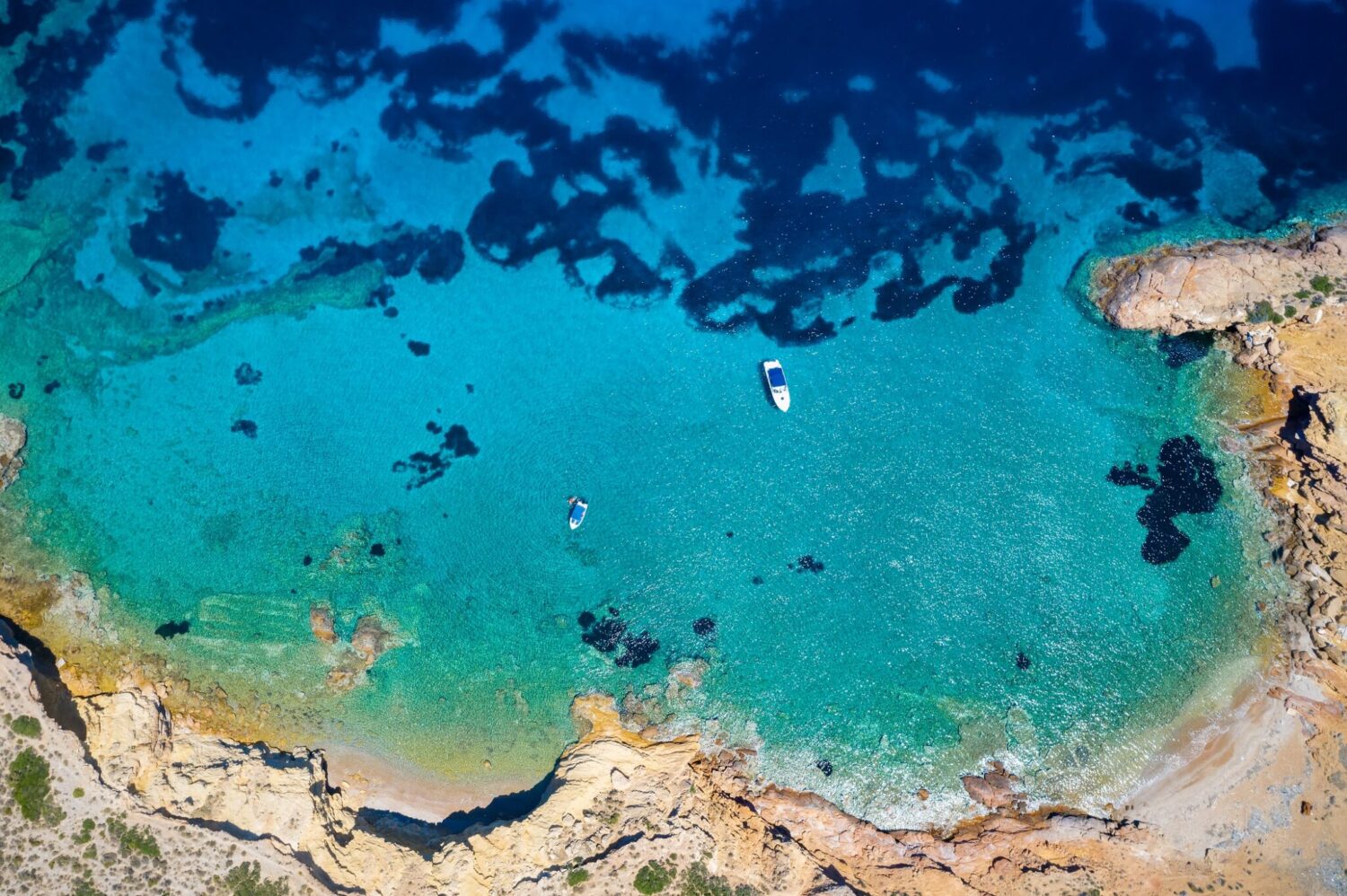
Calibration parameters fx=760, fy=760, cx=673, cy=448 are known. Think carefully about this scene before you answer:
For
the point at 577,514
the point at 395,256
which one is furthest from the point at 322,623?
the point at 395,256

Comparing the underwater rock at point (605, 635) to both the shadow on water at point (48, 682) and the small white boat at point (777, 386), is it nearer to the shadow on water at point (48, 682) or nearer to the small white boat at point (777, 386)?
the small white boat at point (777, 386)

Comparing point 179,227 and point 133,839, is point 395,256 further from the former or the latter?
point 133,839

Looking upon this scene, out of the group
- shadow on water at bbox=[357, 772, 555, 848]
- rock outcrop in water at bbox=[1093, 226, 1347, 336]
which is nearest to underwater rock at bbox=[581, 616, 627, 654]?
shadow on water at bbox=[357, 772, 555, 848]

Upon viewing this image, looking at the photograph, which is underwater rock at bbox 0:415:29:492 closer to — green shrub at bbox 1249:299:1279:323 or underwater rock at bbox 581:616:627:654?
underwater rock at bbox 581:616:627:654

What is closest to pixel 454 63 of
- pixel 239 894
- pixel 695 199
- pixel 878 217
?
pixel 695 199

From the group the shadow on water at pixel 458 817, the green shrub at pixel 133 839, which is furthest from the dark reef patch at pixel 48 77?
the shadow on water at pixel 458 817

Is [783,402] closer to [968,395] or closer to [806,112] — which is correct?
[968,395]
